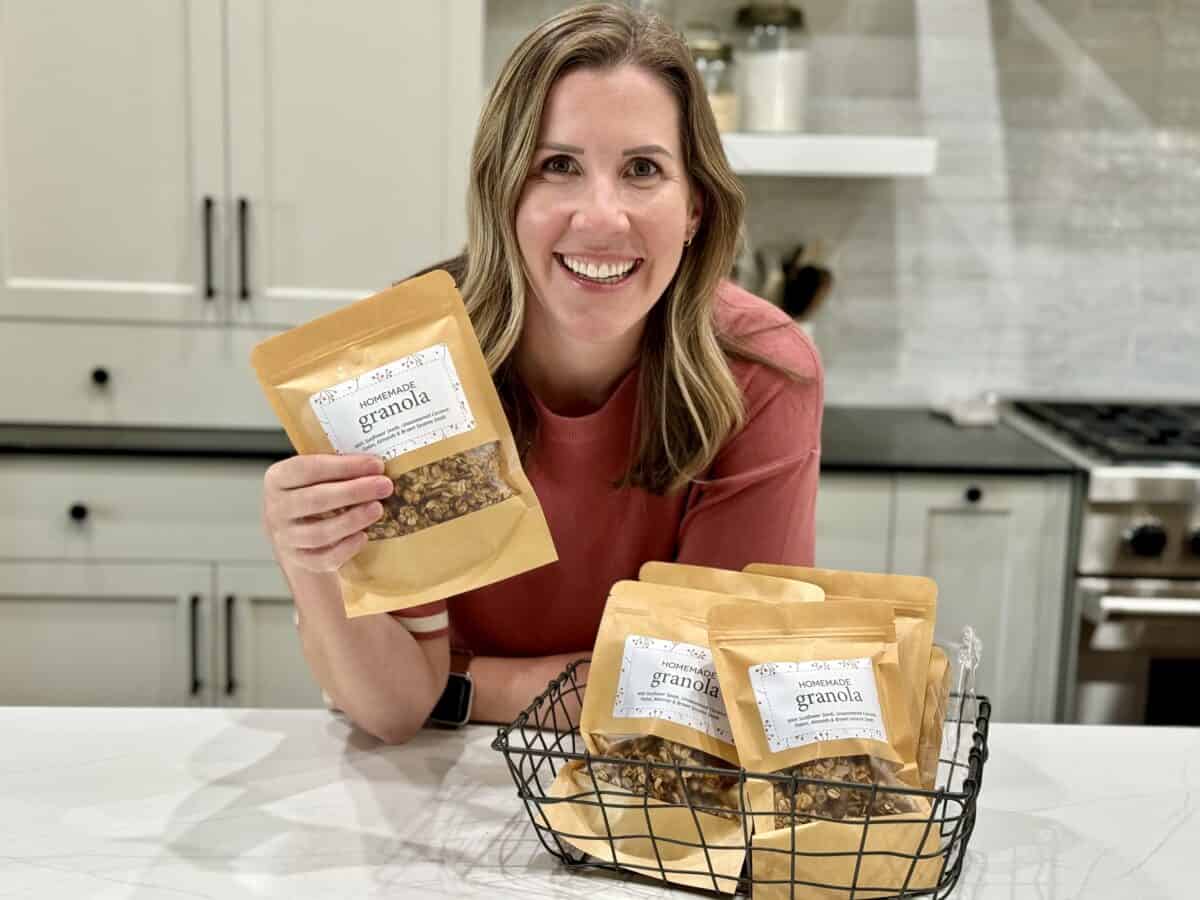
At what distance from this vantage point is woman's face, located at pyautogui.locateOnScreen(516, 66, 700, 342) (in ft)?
3.92

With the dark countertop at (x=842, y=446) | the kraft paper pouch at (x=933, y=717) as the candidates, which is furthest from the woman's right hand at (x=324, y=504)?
the dark countertop at (x=842, y=446)

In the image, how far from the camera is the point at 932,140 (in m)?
2.79

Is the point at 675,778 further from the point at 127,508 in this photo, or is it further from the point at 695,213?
the point at 127,508

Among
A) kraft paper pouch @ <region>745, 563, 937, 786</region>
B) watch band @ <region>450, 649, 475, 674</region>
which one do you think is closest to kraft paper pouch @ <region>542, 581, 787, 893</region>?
kraft paper pouch @ <region>745, 563, 937, 786</region>

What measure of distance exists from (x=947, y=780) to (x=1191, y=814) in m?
0.24

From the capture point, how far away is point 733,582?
3.43ft

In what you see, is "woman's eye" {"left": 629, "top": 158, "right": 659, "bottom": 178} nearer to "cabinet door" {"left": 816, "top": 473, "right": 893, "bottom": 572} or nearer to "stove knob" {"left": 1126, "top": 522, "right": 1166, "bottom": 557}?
"cabinet door" {"left": 816, "top": 473, "right": 893, "bottom": 572}

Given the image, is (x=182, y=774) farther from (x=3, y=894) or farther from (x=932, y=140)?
(x=932, y=140)

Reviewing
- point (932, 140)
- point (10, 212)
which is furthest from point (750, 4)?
point (10, 212)

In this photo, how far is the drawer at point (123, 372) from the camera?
2.62 metres

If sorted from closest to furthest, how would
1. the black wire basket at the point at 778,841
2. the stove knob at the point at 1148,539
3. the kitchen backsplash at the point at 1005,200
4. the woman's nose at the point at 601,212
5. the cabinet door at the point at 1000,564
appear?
the black wire basket at the point at 778,841 → the woman's nose at the point at 601,212 → the stove knob at the point at 1148,539 → the cabinet door at the point at 1000,564 → the kitchen backsplash at the point at 1005,200

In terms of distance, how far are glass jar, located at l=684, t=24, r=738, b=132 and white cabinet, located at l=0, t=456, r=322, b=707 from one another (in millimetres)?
1177

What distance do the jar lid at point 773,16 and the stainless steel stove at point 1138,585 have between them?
1066 mm

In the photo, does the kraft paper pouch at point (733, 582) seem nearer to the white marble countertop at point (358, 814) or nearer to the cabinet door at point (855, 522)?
the white marble countertop at point (358, 814)
